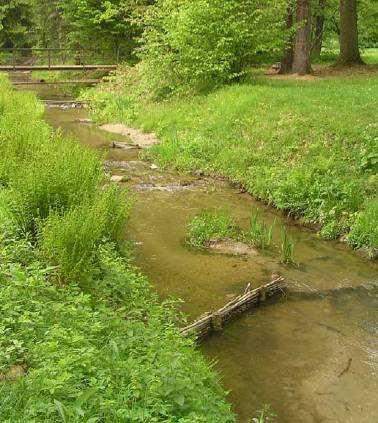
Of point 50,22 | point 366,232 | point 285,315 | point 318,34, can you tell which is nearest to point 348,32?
point 318,34

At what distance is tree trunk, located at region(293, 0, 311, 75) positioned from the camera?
2244cm

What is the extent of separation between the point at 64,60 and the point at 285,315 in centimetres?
3980

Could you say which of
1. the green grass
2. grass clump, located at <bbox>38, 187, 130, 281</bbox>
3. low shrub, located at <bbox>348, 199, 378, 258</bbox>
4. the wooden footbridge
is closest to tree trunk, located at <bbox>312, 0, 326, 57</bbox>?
the wooden footbridge

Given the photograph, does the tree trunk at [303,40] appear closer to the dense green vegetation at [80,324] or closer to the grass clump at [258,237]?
the grass clump at [258,237]

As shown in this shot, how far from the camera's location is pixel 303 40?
22984 millimetres

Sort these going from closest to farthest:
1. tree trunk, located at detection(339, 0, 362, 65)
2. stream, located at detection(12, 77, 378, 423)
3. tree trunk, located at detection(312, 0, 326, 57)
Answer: stream, located at detection(12, 77, 378, 423), tree trunk, located at detection(339, 0, 362, 65), tree trunk, located at detection(312, 0, 326, 57)

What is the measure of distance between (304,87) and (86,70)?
60.4ft

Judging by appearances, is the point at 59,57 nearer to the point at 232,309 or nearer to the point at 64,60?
the point at 64,60

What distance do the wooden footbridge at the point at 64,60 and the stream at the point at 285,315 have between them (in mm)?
22562

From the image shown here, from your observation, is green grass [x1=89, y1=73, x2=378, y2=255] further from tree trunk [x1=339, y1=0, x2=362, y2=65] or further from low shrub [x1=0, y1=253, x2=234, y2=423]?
low shrub [x1=0, y1=253, x2=234, y2=423]

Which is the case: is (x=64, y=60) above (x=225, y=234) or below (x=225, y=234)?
above

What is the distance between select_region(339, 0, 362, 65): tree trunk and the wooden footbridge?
45.0 ft

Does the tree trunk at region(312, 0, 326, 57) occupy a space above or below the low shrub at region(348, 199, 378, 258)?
above

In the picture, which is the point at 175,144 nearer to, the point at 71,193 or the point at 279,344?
the point at 71,193
